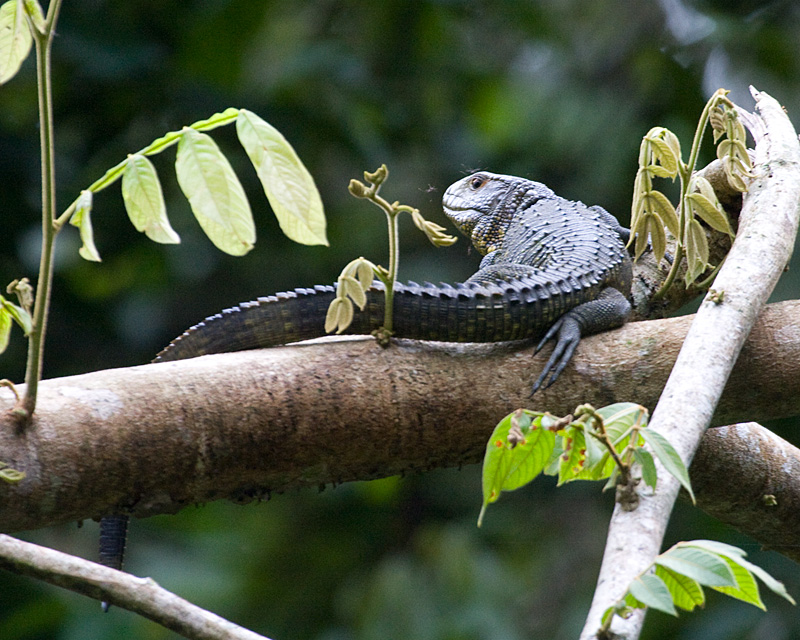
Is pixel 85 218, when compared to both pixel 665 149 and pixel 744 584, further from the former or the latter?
pixel 665 149

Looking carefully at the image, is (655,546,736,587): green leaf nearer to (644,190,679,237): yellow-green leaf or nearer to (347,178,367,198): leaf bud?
(347,178,367,198): leaf bud

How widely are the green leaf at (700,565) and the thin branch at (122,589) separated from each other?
1.89 ft

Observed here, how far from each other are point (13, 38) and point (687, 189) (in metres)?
1.67

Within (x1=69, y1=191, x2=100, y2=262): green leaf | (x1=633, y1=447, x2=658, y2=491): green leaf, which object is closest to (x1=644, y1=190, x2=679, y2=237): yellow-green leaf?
(x1=633, y1=447, x2=658, y2=491): green leaf

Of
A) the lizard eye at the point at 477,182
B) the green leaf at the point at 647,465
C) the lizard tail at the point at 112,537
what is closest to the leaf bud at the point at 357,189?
the green leaf at the point at 647,465

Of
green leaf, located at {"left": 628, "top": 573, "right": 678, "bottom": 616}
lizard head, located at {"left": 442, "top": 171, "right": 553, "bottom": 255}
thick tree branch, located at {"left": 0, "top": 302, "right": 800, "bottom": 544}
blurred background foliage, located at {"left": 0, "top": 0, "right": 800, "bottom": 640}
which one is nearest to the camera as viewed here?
green leaf, located at {"left": 628, "top": 573, "right": 678, "bottom": 616}

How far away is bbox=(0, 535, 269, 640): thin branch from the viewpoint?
3.91 ft

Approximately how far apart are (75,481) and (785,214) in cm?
190

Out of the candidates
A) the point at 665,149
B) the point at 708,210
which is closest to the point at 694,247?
the point at 708,210

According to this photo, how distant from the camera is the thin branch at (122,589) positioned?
119cm

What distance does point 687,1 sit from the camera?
7535 mm

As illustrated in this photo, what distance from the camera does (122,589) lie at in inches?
48.6

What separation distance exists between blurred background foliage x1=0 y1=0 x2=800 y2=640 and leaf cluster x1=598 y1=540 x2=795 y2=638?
4.39 m

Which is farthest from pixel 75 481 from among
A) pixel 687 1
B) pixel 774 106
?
pixel 687 1
